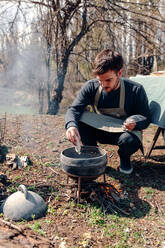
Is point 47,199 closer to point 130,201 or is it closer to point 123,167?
point 130,201

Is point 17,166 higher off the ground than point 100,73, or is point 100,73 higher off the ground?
point 100,73

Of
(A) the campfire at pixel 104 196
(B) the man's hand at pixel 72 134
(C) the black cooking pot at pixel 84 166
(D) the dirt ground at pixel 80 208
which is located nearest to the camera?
(D) the dirt ground at pixel 80 208

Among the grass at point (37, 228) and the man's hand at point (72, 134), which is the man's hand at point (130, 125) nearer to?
the man's hand at point (72, 134)

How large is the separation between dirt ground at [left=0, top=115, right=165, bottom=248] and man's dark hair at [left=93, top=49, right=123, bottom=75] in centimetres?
155

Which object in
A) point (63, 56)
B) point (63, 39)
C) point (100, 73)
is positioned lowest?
point (100, 73)

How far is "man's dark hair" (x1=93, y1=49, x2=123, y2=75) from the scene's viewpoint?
123 inches

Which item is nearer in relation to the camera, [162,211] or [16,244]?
[16,244]

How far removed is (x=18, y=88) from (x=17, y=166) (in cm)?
1321

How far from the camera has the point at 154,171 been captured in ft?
12.6

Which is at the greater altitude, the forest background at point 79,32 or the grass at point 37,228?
the forest background at point 79,32

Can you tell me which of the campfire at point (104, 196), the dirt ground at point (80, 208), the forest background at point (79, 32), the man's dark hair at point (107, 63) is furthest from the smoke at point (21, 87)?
the campfire at point (104, 196)

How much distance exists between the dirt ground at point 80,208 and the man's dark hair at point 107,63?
1546 mm

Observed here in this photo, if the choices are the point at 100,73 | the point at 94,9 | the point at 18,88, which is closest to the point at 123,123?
the point at 100,73

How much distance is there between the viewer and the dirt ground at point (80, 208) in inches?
87.4
